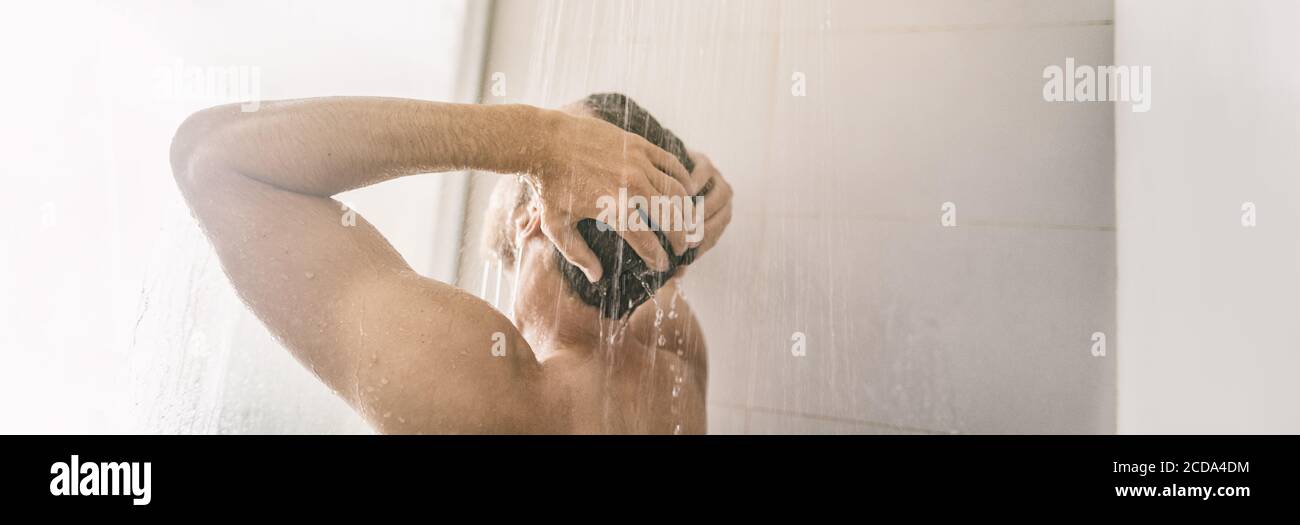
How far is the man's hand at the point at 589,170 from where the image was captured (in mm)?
657

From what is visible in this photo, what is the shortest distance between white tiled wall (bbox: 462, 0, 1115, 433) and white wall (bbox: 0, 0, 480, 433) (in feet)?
1.11

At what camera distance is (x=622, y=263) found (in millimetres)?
757

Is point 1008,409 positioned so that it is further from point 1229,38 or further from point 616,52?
point 616,52

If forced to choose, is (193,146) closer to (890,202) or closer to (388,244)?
(388,244)

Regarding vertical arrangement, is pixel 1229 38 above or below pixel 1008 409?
above

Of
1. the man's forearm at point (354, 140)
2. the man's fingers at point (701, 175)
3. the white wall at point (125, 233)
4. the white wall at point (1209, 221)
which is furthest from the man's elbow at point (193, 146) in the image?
the white wall at point (1209, 221)

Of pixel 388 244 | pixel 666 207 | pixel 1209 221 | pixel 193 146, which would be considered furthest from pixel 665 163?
pixel 1209 221

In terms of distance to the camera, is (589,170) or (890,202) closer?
(589,170)

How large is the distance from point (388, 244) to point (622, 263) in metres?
0.25
